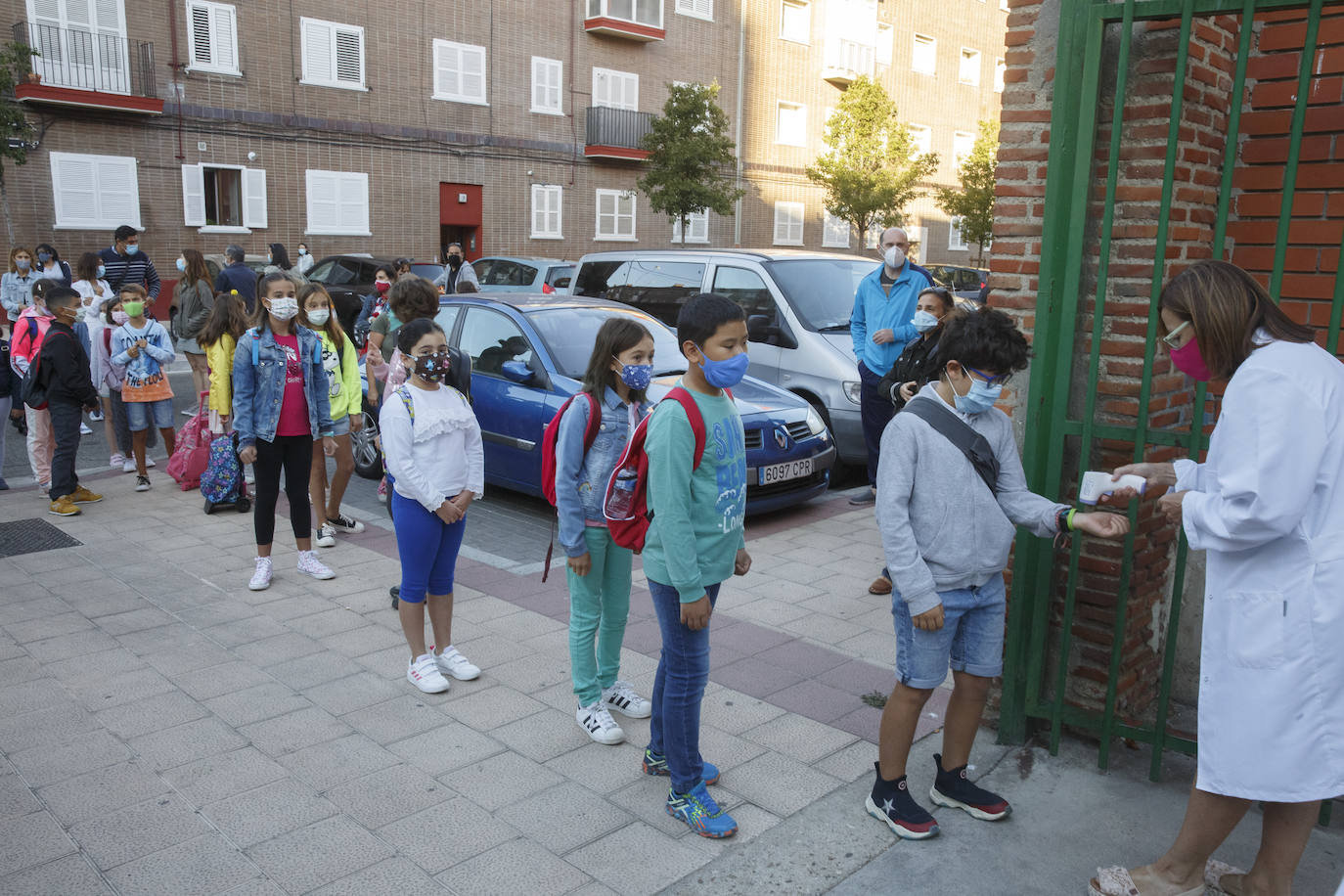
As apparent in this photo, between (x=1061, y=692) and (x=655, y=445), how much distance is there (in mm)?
1896

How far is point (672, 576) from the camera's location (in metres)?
3.29

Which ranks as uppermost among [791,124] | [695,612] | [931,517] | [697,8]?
[697,8]

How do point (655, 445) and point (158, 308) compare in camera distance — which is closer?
point (655, 445)

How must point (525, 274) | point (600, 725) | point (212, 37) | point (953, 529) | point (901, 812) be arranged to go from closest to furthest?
point (953, 529), point (901, 812), point (600, 725), point (525, 274), point (212, 37)

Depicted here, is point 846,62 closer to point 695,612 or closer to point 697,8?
point 697,8

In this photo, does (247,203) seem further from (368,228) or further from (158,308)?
(158,308)

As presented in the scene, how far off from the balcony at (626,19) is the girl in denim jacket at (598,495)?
86.1 feet

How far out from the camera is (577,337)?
793 cm

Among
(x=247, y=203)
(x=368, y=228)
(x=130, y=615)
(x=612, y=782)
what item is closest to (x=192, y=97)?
(x=247, y=203)

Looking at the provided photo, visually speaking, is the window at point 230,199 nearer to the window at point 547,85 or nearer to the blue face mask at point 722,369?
the window at point 547,85

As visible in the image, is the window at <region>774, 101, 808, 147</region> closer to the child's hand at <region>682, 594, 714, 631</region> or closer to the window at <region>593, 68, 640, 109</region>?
the window at <region>593, 68, 640, 109</region>

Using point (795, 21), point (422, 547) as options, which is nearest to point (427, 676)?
point (422, 547)

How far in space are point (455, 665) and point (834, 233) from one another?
108 ft

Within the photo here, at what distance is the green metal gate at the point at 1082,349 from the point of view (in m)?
3.53
